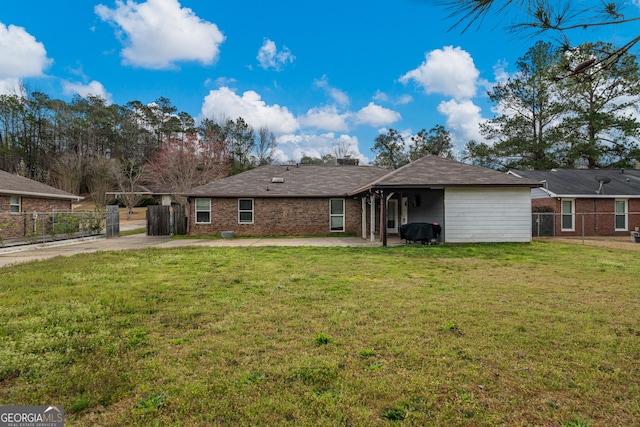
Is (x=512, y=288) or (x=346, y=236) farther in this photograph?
(x=346, y=236)

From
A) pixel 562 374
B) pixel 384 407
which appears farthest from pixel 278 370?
pixel 562 374

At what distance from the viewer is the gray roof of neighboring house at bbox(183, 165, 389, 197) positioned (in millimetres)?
16672

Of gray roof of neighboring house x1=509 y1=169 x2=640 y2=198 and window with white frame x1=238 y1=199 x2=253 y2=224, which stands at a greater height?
gray roof of neighboring house x1=509 y1=169 x2=640 y2=198

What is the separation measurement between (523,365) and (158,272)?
6.84 m

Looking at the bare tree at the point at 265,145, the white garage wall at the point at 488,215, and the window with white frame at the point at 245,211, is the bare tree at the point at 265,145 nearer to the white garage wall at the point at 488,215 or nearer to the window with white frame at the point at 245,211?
the window with white frame at the point at 245,211

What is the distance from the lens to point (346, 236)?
53.7 ft

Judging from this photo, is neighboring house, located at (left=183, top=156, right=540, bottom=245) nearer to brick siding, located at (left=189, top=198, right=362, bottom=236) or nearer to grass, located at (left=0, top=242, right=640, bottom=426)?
brick siding, located at (left=189, top=198, right=362, bottom=236)

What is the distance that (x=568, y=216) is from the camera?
1722cm

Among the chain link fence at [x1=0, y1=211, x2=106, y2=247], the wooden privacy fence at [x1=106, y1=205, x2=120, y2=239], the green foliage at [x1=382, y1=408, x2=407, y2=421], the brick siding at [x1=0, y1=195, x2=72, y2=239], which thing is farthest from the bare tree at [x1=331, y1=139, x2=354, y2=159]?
the green foliage at [x1=382, y1=408, x2=407, y2=421]

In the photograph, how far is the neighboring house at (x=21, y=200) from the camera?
45.9ft

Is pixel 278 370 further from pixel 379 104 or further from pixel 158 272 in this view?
pixel 379 104

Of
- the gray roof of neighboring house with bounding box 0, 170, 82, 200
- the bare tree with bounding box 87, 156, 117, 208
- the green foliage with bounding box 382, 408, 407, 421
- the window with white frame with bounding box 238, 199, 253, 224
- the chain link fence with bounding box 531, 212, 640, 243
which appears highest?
the bare tree with bounding box 87, 156, 117, 208

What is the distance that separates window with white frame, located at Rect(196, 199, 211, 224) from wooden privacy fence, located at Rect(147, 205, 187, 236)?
50.4 inches
